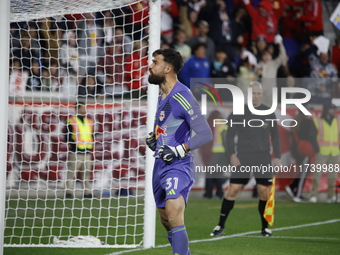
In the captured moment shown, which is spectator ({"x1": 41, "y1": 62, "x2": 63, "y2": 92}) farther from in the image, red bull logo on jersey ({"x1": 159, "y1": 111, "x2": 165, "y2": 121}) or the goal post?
red bull logo on jersey ({"x1": 159, "y1": 111, "x2": 165, "y2": 121})

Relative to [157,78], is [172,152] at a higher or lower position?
lower

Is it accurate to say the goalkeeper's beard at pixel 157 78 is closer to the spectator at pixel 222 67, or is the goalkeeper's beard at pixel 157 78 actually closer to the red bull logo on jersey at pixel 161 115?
the red bull logo on jersey at pixel 161 115

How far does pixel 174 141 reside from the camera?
5.82m

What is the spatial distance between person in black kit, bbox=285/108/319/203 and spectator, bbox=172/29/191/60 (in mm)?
2951

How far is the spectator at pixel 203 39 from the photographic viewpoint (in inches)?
618

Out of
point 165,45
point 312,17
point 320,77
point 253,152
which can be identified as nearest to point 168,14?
point 165,45

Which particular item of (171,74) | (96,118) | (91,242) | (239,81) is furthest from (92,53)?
(171,74)

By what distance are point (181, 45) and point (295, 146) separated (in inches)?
140

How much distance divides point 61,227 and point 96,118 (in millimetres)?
4675

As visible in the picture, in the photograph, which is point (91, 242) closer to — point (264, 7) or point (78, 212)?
point (78, 212)

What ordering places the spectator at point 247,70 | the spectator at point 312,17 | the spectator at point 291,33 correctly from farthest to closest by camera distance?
1. the spectator at point 291,33
2. the spectator at point 312,17
3. the spectator at point 247,70

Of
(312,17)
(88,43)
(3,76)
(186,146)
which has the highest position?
(312,17)

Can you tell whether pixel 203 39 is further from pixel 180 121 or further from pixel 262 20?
pixel 180 121

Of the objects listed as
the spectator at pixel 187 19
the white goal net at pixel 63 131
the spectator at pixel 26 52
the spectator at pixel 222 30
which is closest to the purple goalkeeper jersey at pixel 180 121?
the white goal net at pixel 63 131
